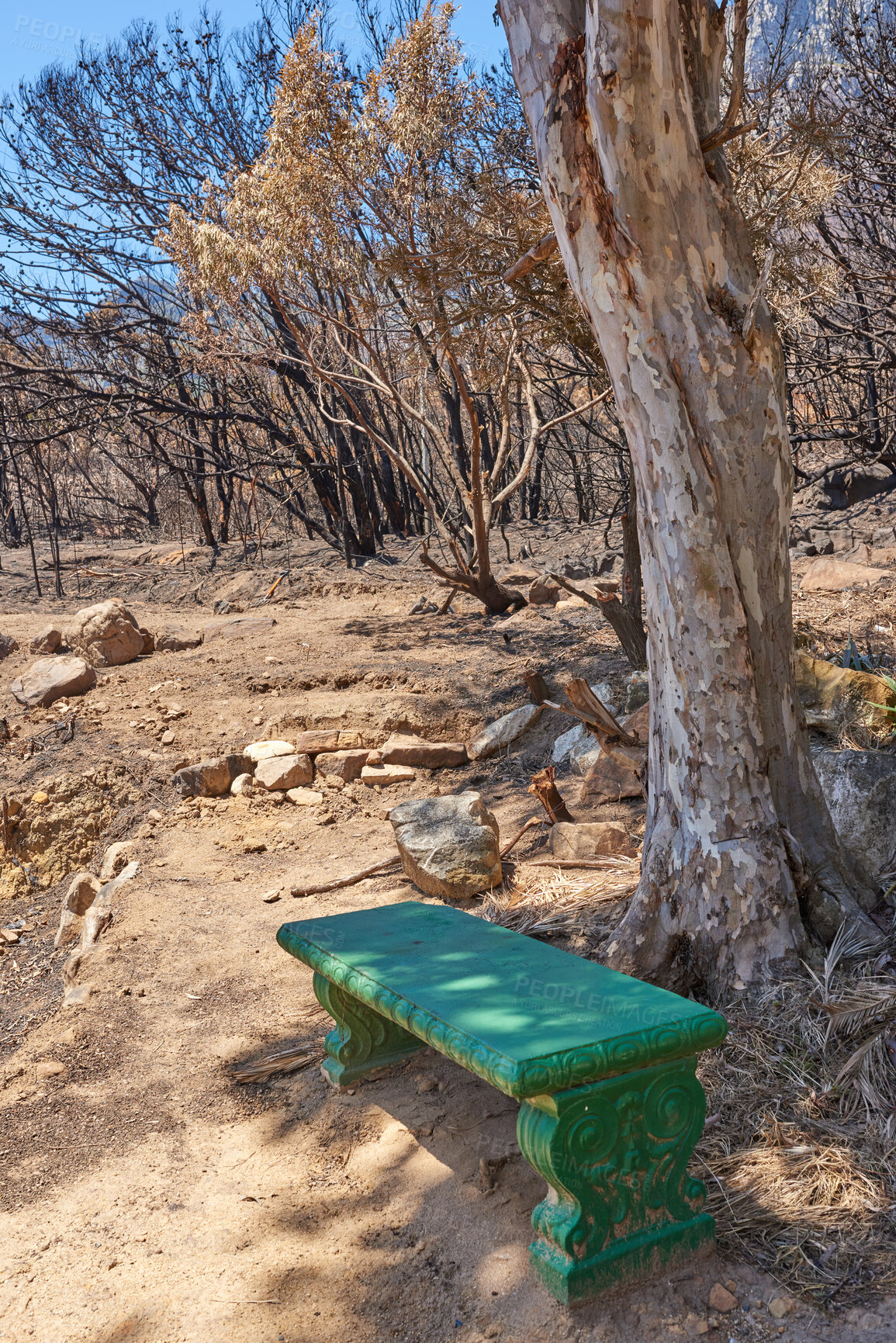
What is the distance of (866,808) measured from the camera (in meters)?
3.28

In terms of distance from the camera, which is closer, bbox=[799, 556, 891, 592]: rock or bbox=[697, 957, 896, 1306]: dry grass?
bbox=[697, 957, 896, 1306]: dry grass

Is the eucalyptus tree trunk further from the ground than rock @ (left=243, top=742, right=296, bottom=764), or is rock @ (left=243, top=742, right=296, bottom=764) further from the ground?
the eucalyptus tree trunk

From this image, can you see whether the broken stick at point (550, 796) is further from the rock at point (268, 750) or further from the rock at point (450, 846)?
the rock at point (268, 750)

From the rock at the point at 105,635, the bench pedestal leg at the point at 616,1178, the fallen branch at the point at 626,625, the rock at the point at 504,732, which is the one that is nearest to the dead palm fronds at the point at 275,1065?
the bench pedestal leg at the point at 616,1178

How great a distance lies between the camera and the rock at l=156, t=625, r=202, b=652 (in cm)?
820

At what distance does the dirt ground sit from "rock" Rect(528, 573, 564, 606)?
231 cm

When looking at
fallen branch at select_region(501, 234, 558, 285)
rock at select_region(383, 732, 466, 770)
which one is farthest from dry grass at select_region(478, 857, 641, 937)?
fallen branch at select_region(501, 234, 558, 285)

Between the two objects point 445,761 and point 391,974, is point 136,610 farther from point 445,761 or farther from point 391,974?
point 391,974

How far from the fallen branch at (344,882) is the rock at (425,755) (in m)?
1.39

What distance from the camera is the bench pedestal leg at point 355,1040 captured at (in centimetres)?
286

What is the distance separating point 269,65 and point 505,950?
42.9ft

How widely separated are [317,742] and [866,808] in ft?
11.4

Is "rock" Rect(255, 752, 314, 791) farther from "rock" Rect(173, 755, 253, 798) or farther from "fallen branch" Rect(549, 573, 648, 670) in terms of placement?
"fallen branch" Rect(549, 573, 648, 670)

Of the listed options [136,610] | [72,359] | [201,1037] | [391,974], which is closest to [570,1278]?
[391,974]
